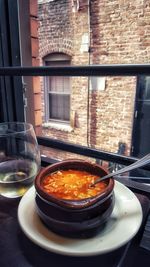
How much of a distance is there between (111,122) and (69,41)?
1.05 m

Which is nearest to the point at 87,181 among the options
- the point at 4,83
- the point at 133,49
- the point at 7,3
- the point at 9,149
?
the point at 9,149

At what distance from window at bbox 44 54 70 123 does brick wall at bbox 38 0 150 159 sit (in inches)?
4.8

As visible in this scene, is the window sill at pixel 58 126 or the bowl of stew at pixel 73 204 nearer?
the bowl of stew at pixel 73 204

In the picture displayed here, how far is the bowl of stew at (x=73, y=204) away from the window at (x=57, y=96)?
244cm

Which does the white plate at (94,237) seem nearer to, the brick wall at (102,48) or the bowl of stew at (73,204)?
the bowl of stew at (73,204)

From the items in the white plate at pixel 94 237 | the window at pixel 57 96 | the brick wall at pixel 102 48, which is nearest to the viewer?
the white plate at pixel 94 237

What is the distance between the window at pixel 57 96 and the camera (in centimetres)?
265

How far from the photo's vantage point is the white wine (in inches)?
15.7

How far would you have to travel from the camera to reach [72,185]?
33cm

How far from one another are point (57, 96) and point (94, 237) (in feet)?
8.71

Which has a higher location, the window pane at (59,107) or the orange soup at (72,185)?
the orange soup at (72,185)

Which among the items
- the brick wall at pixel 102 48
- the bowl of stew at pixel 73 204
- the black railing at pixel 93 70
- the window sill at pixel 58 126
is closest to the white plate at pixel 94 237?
the bowl of stew at pixel 73 204

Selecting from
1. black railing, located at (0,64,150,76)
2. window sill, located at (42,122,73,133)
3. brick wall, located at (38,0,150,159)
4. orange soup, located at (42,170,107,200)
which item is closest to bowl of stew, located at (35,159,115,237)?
orange soup, located at (42,170,107,200)

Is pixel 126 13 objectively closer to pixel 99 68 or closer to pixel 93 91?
pixel 93 91
